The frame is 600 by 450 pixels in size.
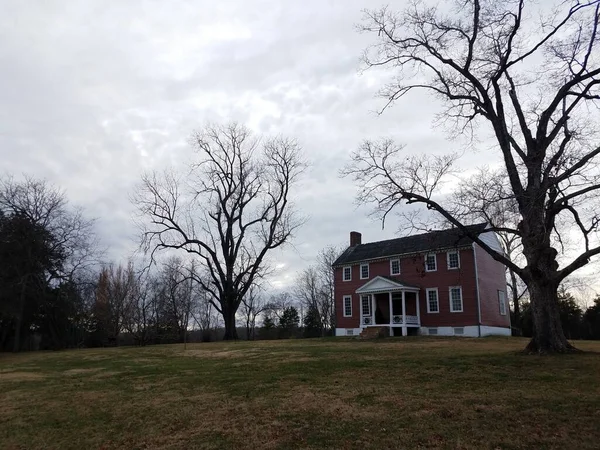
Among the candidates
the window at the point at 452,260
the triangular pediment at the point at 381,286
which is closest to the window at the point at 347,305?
the triangular pediment at the point at 381,286

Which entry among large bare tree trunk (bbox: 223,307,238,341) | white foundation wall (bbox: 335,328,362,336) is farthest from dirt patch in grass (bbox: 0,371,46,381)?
white foundation wall (bbox: 335,328,362,336)

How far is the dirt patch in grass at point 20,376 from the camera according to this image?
59.8 ft

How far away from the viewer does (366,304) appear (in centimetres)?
3912

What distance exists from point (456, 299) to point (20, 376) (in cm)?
2672

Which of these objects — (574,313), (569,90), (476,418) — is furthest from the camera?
(574,313)

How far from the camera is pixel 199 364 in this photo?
19062mm

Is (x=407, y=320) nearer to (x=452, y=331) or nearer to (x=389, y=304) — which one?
(x=389, y=304)

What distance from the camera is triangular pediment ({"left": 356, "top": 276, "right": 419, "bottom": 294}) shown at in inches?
1391

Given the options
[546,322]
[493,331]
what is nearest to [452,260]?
[493,331]

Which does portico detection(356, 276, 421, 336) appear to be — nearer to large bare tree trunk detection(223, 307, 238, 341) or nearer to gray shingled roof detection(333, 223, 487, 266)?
gray shingled roof detection(333, 223, 487, 266)

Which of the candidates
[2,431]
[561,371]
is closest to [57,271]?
[2,431]

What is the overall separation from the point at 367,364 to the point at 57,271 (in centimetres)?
3249

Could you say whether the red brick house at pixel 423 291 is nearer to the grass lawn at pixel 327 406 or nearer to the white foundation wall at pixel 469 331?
the white foundation wall at pixel 469 331

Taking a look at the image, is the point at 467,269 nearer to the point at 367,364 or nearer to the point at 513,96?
the point at 513,96
